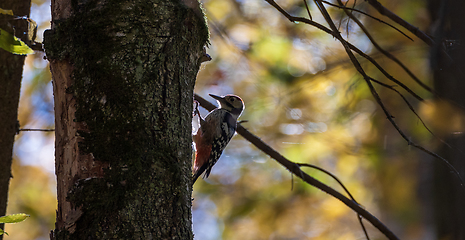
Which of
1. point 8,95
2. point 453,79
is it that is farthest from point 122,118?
point 453,79

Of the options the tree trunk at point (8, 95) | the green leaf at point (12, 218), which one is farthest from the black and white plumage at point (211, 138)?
the green leaf at point (12, 218)

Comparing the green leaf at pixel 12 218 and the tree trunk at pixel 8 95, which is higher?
the tree trunk at pixel 8 95

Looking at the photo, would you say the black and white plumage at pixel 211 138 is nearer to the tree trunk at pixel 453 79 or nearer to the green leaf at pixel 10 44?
the tree trunk at pixel 453 79

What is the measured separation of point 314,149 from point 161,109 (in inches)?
177

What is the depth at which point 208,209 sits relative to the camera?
5840mm

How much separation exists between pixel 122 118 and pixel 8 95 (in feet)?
3.85

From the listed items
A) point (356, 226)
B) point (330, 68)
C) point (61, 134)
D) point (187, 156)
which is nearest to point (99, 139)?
point (61, 134)

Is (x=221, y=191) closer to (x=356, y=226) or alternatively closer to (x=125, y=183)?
(x=356, y=226)

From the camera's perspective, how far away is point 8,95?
6.73ft

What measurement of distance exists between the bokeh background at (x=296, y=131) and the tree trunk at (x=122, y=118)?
2.51 meters

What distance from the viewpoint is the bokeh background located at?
4406mm

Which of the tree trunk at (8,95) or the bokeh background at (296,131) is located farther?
the bokeh background at (296,131)

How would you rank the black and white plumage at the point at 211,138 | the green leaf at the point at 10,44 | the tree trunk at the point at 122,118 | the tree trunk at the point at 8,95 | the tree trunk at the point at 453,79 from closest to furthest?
the tree trunk at the point at 122,118 → the green leaf at the point at 10,44 → the tree trunk at the point at 453,79 → the tree trunk at the point at 8,95 → the black and white plumage at the point at 211,138

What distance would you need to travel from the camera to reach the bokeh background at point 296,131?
4.41 metres
